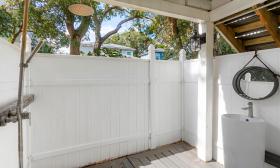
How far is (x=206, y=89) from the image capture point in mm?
2848

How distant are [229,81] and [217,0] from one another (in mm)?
1191

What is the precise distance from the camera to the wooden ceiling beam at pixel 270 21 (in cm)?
227

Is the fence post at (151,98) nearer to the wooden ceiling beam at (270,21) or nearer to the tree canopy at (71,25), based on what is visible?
the wooden ceiling beam at (270,21)

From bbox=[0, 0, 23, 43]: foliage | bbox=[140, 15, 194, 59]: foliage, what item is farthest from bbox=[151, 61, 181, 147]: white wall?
bbox=[0, 0, 23, 43]: foliage

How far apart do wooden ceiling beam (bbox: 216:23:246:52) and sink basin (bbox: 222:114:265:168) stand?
132cm

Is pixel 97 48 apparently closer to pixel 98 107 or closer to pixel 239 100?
pixel 98 107

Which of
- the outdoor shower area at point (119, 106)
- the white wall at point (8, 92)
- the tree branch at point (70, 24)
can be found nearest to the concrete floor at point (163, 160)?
the outdoor shower area at point (119, 106)

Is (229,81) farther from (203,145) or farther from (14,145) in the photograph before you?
(14,145)

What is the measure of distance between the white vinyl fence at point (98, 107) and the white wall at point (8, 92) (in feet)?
2.39

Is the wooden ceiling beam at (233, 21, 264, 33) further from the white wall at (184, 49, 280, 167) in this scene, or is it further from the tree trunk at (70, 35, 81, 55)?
the tree trunk at (70, 35, 81, 55)

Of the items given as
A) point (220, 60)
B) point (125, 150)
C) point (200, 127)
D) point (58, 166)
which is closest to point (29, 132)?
point (58, 166)

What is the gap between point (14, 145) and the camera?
5.58ft

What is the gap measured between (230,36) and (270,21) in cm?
66

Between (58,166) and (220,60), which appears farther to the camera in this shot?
(220,60)
